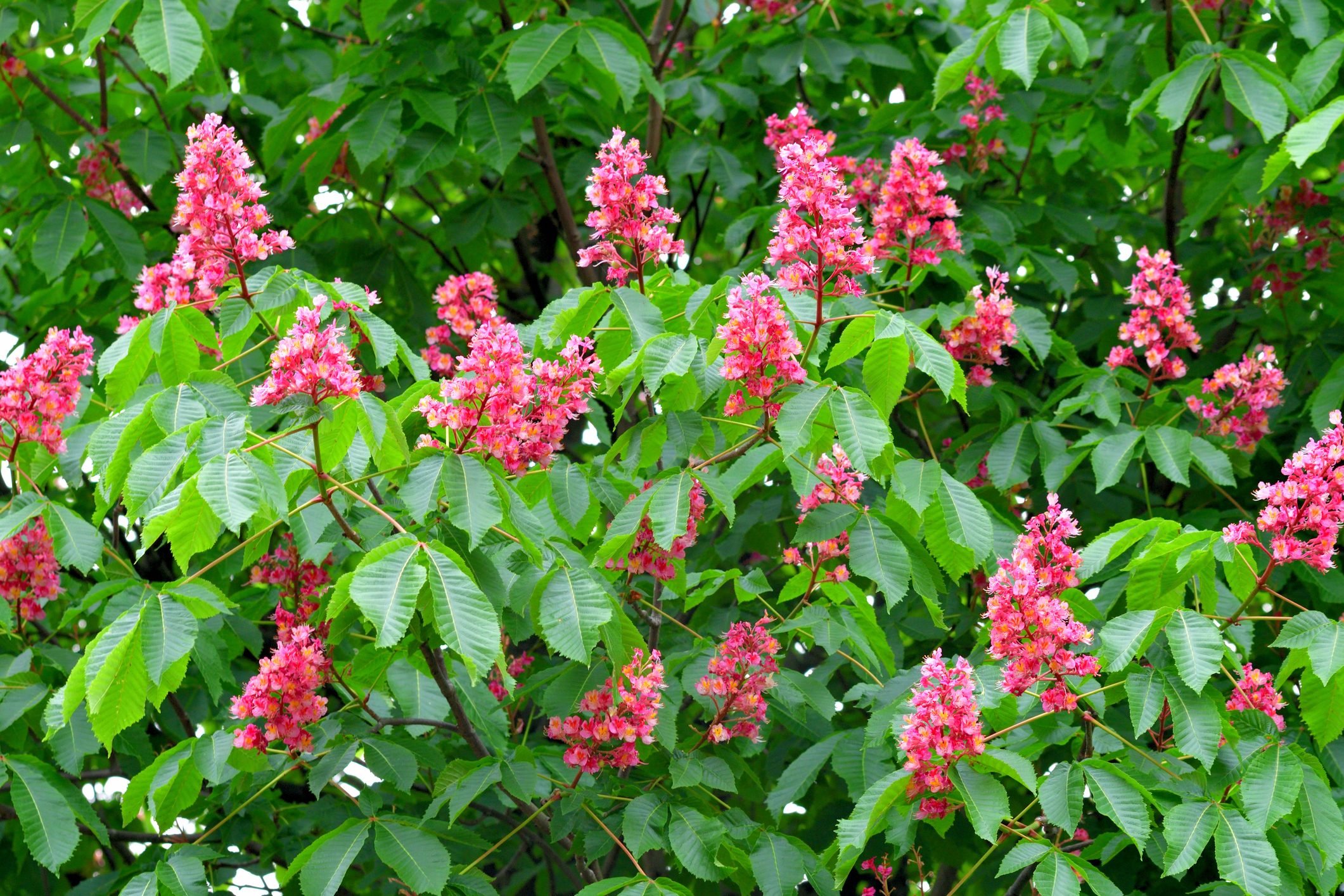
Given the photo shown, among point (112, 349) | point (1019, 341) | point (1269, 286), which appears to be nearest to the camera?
point (112, 349)

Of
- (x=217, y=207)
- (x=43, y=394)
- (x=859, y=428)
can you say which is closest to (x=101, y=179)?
(x=43, y=394)

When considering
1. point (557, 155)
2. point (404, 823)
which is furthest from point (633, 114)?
point (404, 823)

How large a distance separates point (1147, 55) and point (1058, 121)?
104 centimetres

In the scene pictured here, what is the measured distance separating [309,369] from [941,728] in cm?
142

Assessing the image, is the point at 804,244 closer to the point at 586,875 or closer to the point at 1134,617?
the point at 1134,617

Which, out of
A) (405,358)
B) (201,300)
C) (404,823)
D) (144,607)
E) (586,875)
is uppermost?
(201,300)

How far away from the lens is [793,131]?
4.62 meters

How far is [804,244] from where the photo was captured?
2768 millimetres

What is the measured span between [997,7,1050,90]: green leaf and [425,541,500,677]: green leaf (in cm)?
230

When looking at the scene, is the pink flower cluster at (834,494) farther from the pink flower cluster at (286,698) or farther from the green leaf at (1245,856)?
the pink flower cluster at (286,698)

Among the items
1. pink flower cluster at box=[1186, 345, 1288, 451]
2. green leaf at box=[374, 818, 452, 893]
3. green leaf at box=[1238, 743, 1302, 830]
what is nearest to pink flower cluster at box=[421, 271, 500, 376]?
green leaf at box=[374, 818, 452, 893]

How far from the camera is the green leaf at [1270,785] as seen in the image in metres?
2.51

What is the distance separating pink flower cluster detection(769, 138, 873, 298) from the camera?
8.93 feet

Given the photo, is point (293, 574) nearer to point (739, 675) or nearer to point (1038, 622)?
point (739, 675)
